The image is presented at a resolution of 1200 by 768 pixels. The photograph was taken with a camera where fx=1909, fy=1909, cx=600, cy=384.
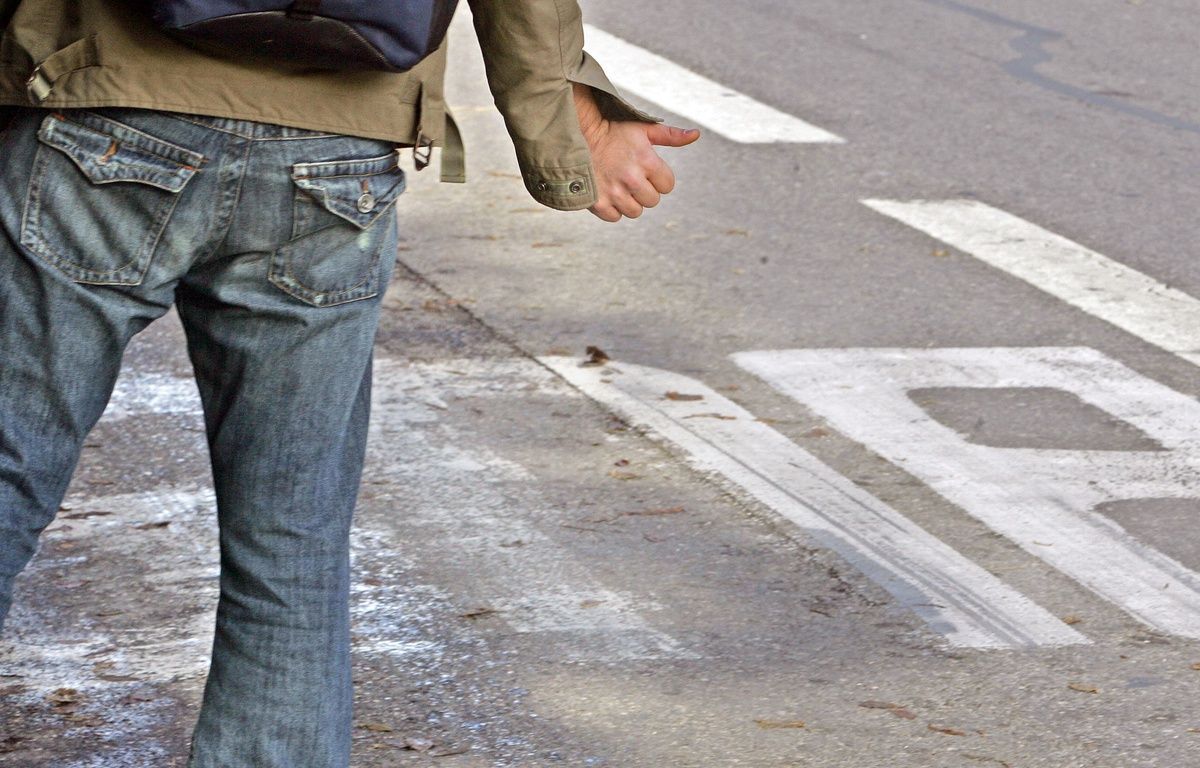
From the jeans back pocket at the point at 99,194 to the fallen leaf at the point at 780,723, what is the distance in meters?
1.62

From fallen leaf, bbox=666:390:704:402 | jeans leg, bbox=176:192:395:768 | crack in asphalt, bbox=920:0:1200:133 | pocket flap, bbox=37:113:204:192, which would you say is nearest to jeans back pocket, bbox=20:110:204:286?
pocket flap, bbox=37:113:204:192

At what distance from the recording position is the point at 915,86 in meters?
9.73

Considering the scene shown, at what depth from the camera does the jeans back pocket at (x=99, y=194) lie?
2186mm

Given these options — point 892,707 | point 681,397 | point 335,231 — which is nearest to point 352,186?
point 335,231

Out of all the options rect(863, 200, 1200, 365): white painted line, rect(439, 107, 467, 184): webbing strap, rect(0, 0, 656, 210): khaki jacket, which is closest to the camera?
rect(0, 0, 656, 210): khaki jacket

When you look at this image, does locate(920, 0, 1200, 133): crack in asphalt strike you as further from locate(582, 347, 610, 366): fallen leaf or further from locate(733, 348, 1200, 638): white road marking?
locate(582, 347, 610, 366): fallen leaf

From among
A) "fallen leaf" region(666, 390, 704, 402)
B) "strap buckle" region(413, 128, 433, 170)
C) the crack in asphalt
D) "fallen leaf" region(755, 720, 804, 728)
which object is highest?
"strap buckle" region(413, 128, 433, 170)

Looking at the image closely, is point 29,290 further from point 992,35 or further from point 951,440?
point 992,35

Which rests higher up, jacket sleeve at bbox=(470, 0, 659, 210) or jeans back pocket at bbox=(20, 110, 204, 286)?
jacket sleeve at bbox=(470, 0, 659, 210)

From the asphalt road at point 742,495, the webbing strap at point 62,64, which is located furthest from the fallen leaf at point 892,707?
the webbing strap at point 62,64

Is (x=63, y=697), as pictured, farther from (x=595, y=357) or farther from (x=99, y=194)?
(x=595, y=357)

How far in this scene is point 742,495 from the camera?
178 inches

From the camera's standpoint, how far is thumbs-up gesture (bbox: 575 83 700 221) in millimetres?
2541

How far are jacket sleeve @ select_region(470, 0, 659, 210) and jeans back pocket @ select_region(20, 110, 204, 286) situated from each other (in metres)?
0.42
